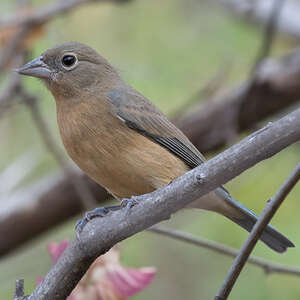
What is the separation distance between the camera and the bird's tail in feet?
12.5

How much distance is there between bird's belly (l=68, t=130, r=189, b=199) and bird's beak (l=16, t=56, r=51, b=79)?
0.55m

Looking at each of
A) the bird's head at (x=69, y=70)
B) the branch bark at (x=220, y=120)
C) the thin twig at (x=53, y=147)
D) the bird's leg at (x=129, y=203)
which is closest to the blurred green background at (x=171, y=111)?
the branch bark at (x=220, y=120)

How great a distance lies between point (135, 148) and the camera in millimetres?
3828

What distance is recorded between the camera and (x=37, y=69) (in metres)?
4.14

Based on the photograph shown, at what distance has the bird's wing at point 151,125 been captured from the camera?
4031 millimetres

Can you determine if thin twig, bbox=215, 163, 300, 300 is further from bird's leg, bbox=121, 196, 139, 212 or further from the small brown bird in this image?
the small brown bird

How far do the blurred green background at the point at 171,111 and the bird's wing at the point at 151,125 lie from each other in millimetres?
1022

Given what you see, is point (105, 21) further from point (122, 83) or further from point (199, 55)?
point (122, 83)

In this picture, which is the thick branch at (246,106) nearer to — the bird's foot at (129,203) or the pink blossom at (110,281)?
the pink blossom at (110,281)

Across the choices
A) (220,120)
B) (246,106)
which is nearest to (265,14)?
(246,106)

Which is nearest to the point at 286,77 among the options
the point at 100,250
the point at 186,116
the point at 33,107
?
the point at 186,116

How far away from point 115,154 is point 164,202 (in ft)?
3.80

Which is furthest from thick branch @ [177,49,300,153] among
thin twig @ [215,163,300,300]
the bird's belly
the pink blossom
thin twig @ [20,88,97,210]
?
thin twig @ [215,163,300,300]

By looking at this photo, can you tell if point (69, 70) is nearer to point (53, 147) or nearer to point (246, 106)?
point (53, 147)
